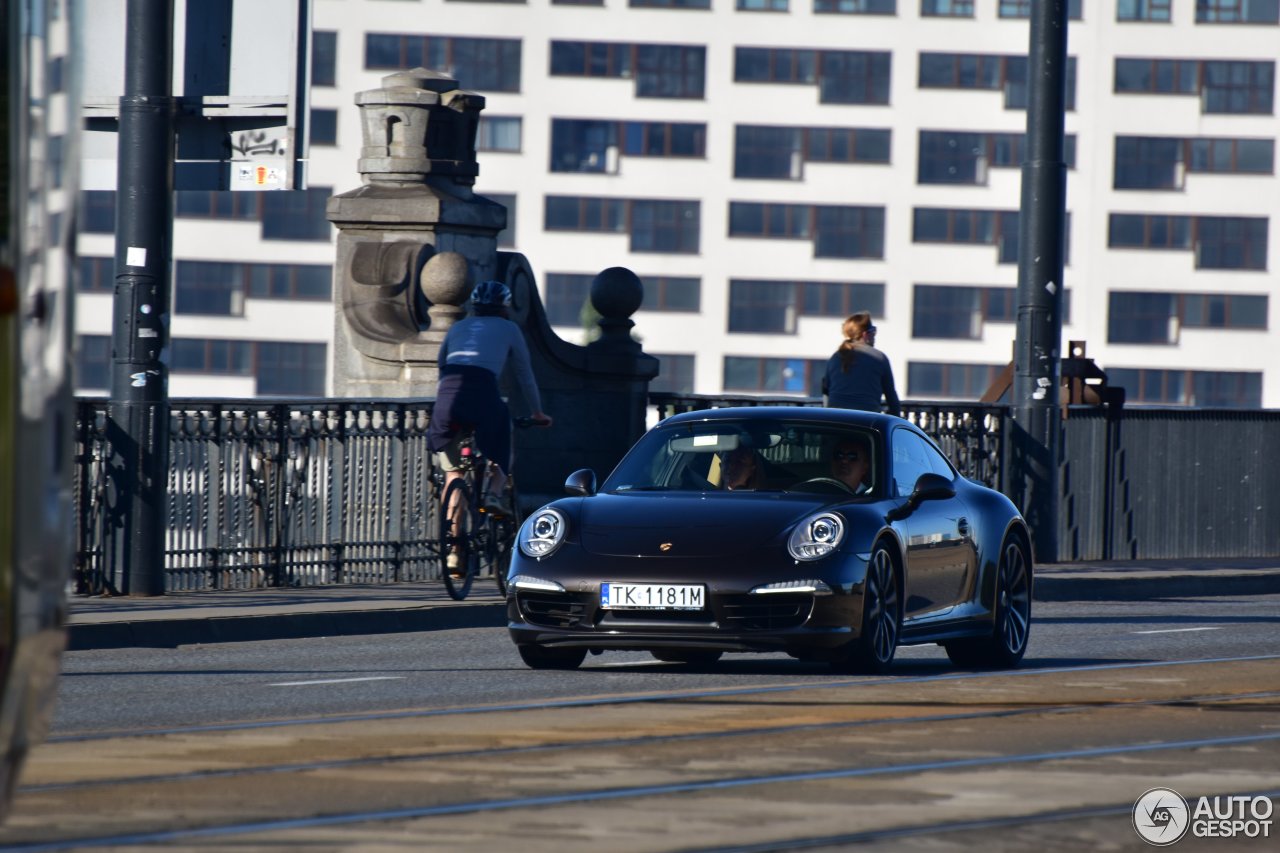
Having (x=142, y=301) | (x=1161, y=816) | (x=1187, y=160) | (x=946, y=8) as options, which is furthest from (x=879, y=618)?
(x=1187, y=160)

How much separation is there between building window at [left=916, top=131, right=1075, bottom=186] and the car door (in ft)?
237

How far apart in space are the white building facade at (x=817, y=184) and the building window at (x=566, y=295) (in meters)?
0.61

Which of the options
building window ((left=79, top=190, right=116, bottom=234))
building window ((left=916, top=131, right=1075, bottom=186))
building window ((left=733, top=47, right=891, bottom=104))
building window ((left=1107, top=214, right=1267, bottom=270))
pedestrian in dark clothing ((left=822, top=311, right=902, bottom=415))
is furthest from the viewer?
building window ((left=1107, top=214, right=1267, bottom=270))

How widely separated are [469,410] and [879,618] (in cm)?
444

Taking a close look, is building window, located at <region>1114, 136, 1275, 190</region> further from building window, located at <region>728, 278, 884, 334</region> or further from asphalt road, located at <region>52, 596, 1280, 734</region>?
asphalt road, located at <region>52, 596, 1280, 734</region>

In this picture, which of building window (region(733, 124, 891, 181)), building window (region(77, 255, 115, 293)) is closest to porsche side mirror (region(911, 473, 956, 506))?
building window (region(733, 124, 891, 181))

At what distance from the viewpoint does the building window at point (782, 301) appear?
8412 cm

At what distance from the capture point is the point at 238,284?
84688 millimetres

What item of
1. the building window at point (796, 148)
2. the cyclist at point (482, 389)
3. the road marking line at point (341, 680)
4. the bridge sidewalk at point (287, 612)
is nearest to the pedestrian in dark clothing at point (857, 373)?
the bridge sidewalk at point (287, 612)

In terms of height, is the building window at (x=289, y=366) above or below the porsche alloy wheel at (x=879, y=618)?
below

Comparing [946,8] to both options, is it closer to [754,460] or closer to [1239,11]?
[1239,11]

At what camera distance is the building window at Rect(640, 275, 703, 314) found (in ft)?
276

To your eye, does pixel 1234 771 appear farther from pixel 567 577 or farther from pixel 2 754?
pixel 2 754

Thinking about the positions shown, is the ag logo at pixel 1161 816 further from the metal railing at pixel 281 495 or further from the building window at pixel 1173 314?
the building window at pixel 1173 314
